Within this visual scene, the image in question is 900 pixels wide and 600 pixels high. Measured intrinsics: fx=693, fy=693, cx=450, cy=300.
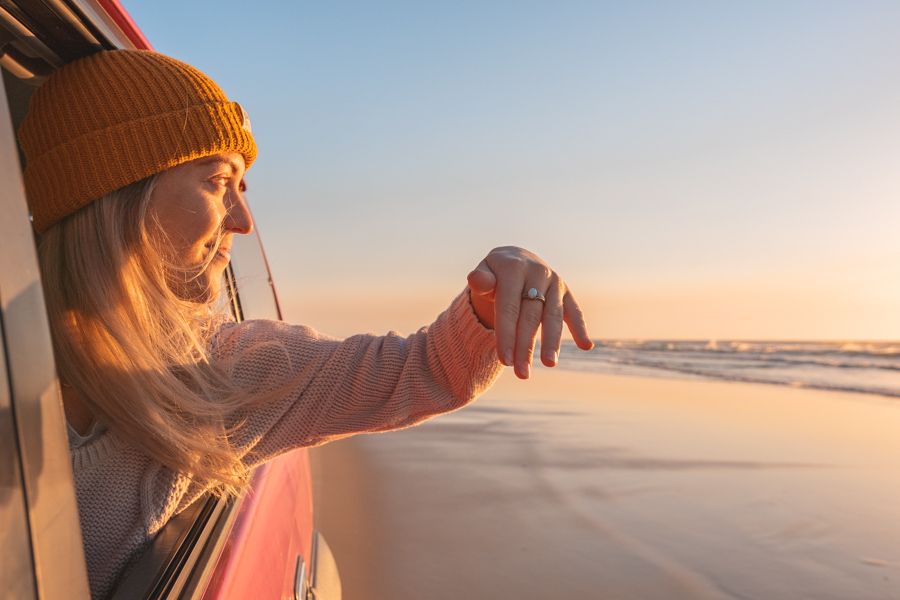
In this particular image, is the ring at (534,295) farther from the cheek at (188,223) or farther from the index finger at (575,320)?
the cheek at (188,223)

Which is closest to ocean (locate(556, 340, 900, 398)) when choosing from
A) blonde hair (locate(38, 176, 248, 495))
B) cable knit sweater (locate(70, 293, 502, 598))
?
cable knit sweater (locate(70, 293, 502, 598))

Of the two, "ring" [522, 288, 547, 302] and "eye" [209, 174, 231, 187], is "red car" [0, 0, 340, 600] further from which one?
"ring" [522, 288, 547, 302]

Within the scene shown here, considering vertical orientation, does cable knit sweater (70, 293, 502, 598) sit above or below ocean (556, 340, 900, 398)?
above

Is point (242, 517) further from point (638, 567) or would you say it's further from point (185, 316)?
point (638, 567)

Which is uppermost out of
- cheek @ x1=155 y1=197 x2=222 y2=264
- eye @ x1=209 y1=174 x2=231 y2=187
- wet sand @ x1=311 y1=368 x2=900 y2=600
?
eye @ x1=209 y1=174 x2=231 y2=187

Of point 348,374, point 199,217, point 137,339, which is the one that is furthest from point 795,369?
point 137,339

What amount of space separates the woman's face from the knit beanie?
0.05 meters

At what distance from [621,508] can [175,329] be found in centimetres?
431

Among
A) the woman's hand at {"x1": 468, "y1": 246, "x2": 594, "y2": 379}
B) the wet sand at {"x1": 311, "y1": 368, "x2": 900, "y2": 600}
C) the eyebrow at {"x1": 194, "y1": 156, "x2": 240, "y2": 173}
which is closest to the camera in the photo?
the woman's hand at {"x1": 468, "y1": 246, "x2": 594, "y2": 379}

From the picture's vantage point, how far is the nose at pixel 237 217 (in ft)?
5.37

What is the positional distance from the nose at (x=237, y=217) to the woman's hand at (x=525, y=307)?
0.62 meters

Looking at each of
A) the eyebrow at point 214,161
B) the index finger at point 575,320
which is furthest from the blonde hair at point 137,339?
Result: the index finger at point 575,320

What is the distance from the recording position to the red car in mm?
648

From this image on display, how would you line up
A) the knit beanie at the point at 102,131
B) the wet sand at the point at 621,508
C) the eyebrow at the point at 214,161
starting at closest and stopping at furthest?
the knit beanie at the point at 102,131
the eyebrow at the point at 214,161
the wet sand at the point at 621,508
